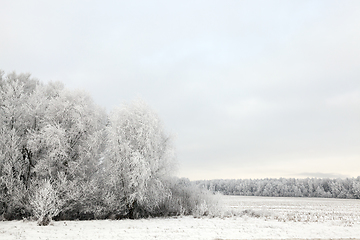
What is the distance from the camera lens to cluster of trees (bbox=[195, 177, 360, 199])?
3656 inches

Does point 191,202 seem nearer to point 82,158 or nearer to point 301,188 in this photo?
point 82,158

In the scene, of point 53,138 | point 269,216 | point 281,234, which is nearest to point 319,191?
point 269,216

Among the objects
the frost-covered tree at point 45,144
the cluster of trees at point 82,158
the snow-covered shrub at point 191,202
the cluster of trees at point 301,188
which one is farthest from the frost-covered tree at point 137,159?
the cluster of trees at point 301,188

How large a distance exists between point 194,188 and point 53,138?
14.0 m

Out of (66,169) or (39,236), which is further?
(66,169)

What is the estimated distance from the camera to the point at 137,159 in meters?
20.1

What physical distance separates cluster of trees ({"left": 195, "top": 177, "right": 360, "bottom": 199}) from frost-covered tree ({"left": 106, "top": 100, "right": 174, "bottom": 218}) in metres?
74.2

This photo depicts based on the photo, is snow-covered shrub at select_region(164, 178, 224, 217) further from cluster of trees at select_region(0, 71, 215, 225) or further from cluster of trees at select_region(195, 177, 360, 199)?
cluster of trees at select_region(195, 177, 360, 199)

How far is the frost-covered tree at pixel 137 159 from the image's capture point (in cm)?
2036

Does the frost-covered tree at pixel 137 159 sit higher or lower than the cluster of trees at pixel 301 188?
higher

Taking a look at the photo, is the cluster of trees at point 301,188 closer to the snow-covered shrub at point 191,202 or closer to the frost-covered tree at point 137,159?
the snow-covered shrub at point 191,202

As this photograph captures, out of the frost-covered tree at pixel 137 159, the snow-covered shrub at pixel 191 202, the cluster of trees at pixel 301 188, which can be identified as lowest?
the cluster of trees at pixel 301 188

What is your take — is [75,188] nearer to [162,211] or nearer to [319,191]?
[162,211]

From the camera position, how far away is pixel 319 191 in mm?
95688
